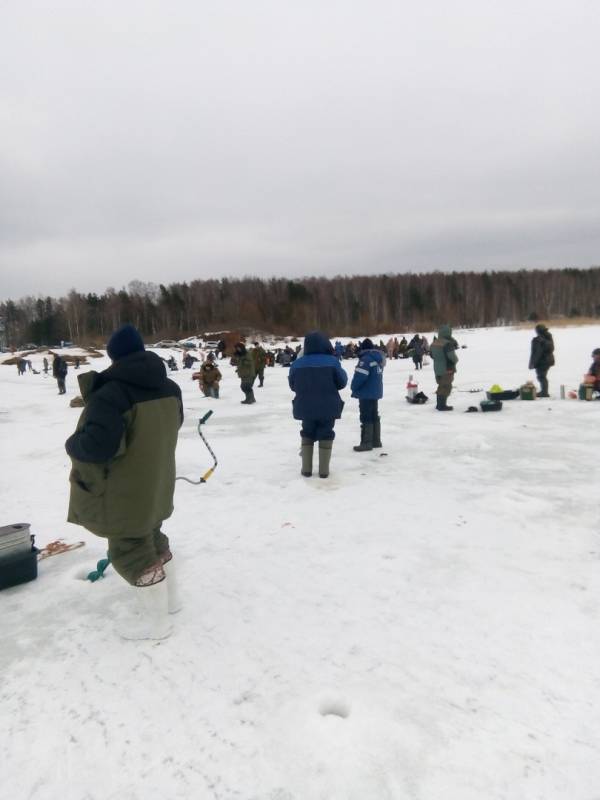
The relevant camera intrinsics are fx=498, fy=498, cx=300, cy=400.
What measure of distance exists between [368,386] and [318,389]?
1.45 m

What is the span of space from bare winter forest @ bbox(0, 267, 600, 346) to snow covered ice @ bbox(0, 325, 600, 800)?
65514 millimetres

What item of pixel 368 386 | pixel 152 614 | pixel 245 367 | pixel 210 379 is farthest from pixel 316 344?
pixel 210 379

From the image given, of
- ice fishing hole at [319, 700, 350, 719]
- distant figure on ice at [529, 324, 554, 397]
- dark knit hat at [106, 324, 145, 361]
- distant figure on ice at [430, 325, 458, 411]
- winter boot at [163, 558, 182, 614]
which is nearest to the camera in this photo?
ice fishing hole at [319, 700, 350, 719]

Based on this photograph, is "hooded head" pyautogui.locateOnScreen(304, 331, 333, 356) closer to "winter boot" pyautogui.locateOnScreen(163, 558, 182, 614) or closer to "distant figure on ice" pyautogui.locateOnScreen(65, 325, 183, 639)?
"distant figure on ice" pyautogui.locateOnScreen(65, 325, 183, 639)

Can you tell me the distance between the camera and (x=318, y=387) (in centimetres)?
548

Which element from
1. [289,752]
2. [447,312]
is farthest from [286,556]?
[447,312]

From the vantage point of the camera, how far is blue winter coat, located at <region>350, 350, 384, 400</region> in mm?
6684

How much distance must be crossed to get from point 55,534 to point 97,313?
80544 millimetres

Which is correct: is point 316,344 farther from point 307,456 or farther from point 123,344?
point 123,344

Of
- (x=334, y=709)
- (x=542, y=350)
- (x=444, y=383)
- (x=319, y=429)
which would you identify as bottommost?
(x=334, y=709)

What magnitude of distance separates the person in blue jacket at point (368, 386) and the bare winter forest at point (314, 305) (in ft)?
206

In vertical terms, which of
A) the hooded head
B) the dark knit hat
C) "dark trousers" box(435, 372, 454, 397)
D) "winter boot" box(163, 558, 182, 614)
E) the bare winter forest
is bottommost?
"winter boot" box(163, 558, 182, 614)

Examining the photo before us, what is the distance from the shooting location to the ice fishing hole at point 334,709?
7.14 feet

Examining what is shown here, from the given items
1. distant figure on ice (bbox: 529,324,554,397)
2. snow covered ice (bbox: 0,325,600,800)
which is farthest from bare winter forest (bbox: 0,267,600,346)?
snow covered ice (bbox: 0,325,600,800)
